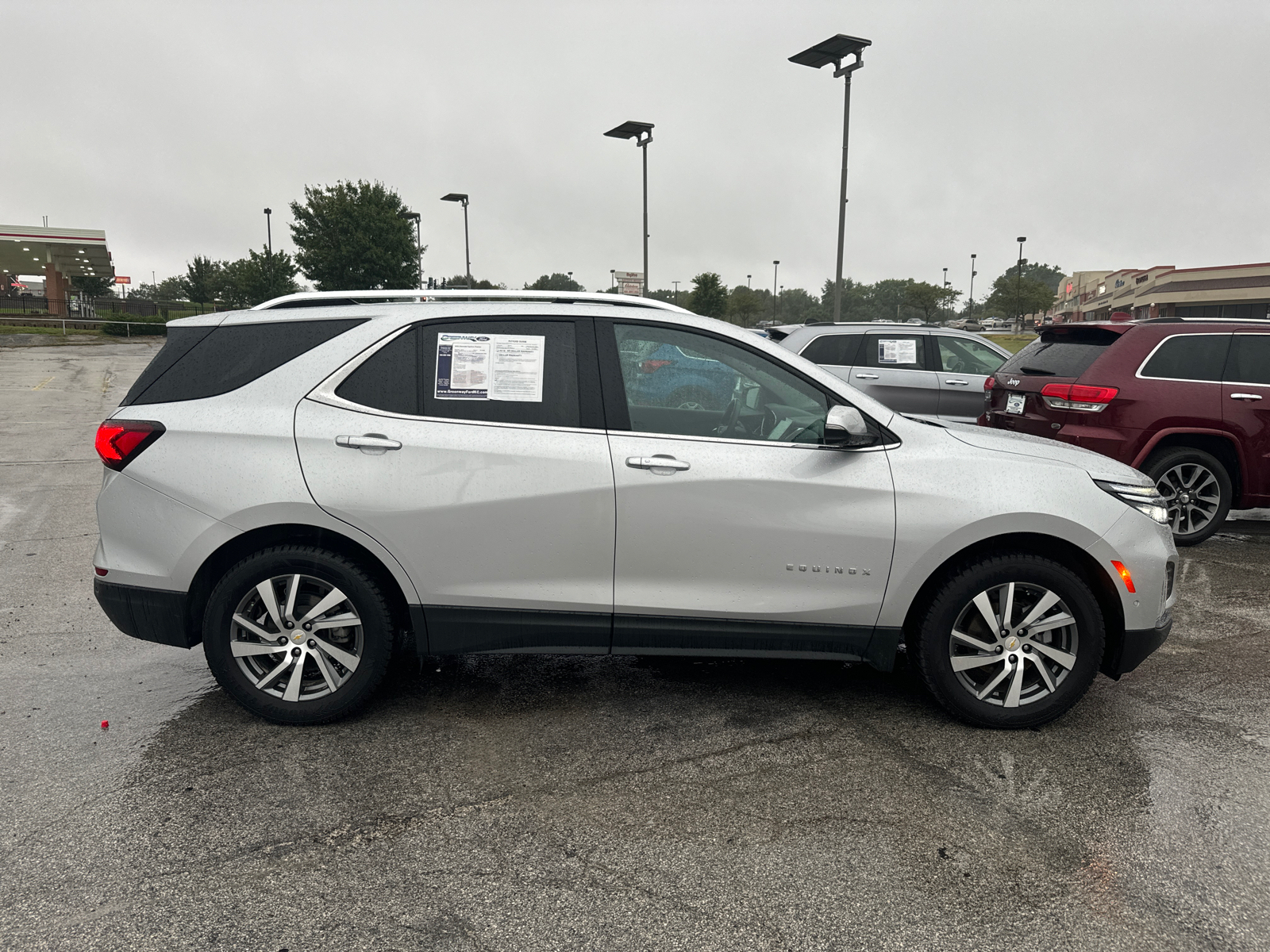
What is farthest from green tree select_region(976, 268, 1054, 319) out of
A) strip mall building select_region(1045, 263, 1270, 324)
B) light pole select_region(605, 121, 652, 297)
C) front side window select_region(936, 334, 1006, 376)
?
front side window select_region(936, 334, 1006, 376)

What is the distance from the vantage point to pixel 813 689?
4398 mm

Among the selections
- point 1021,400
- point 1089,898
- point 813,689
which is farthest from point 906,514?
point 1021,400

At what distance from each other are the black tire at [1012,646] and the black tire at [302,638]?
2.26m

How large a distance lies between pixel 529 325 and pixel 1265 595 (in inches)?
210

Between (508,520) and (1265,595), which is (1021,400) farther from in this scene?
(508,520)

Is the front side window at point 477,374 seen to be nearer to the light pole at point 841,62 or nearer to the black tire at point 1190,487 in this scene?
the black tire at point 1190,487

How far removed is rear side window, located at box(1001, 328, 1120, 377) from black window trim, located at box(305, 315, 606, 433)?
17.4 ft

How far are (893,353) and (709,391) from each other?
848cm

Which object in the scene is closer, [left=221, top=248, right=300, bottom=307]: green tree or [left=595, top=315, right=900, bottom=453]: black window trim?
[left=595, top=315, right=900, bottom=453]: black window trim

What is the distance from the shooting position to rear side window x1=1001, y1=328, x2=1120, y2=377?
7.66 m

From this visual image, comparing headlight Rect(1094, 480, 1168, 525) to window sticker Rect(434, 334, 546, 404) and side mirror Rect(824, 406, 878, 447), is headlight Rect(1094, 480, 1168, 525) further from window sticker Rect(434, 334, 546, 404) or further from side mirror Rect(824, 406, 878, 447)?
window sticker Rect(434, 334, 546, 404)

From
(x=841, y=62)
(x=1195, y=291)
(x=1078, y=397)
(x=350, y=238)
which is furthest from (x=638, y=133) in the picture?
(x=1195, y=291)

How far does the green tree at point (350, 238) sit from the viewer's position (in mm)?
52594

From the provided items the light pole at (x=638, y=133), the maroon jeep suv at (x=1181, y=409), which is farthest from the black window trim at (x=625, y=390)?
the light pole at (x=638, y=133)
